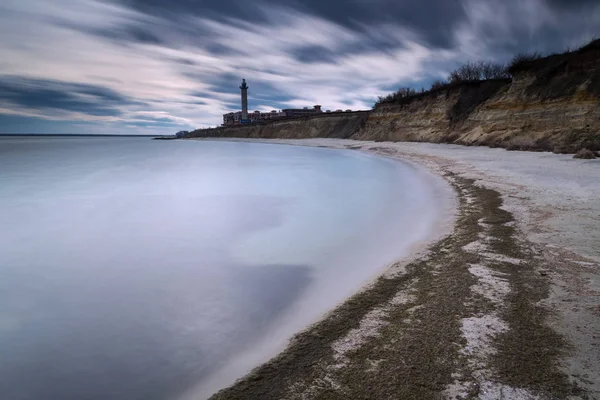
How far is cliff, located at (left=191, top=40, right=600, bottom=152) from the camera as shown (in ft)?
50.7

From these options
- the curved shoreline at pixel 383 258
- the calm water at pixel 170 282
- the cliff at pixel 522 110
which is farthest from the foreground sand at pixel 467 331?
the cliff at pixel 522 110

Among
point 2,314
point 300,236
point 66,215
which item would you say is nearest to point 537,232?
point 300,236

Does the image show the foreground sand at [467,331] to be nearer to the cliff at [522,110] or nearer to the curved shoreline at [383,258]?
the curved shoreline at [383,258]

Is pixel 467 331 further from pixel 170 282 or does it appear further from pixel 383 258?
pixel 170 282

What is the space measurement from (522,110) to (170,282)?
858 inches

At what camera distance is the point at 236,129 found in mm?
88875

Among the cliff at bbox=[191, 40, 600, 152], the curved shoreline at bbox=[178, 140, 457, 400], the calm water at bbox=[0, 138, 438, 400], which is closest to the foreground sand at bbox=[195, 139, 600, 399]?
the curved shoreline at bbox=[178, 140, 457, 400]

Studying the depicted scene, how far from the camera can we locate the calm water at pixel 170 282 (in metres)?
2.46

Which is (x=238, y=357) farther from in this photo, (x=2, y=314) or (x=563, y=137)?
(x=563, y=137)

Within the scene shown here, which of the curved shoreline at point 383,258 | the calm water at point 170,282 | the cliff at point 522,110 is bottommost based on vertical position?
the calm water at point 170,282

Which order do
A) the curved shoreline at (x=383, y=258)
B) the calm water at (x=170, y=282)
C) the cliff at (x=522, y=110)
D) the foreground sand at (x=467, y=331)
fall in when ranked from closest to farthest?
1. the foreground sand at (x=467, y=331)
2. the curved shoreline at (x=383, y=258)
3. the calm water at (x=170, y=282)
4. the cliff at (x=522, y=110)

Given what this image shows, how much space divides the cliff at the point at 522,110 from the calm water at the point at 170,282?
11.7 meters

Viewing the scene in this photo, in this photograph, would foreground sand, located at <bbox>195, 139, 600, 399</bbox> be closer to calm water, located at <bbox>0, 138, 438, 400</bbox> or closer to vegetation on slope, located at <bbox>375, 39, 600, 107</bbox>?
calm water, located at <bbox>0, 138, 438, 400</bbox>

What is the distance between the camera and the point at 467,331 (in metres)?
2.36
